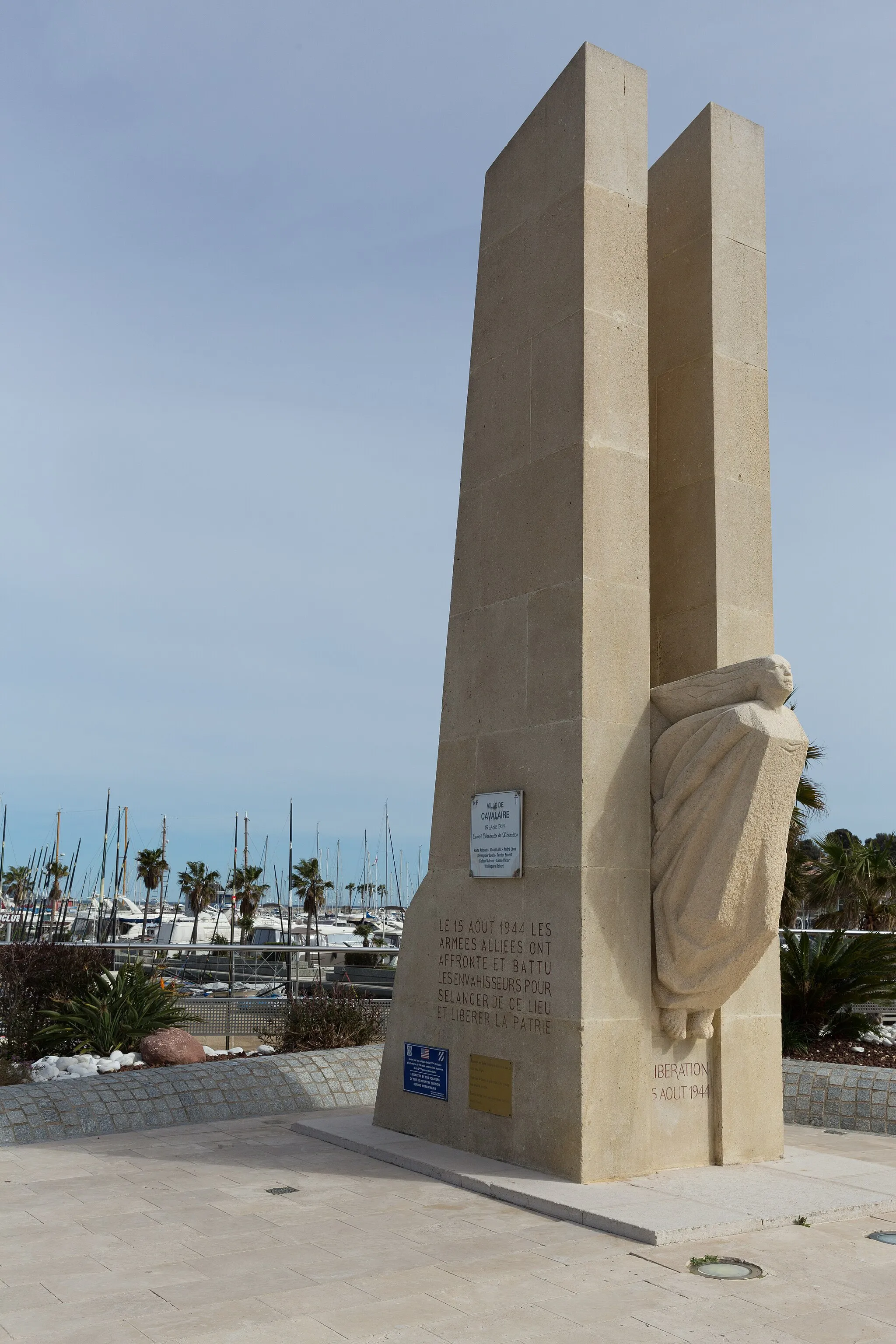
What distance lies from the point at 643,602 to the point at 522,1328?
16.4 feet

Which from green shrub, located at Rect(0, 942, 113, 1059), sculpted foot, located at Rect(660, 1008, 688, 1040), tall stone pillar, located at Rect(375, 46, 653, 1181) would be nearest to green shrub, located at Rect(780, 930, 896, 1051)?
sculpted foot, located at Rect(660, 1008, 688, 1040)

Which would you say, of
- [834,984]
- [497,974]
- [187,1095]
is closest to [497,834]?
[497,974]

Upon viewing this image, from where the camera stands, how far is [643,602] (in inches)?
343

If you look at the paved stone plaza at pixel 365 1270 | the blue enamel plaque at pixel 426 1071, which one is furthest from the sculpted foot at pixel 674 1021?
the blue enamel plaque at pixel 426 1071

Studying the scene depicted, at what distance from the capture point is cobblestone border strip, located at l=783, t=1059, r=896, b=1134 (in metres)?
10.5

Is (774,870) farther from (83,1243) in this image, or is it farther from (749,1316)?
(83,1243)

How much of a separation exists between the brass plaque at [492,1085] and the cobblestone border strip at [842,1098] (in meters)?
3.74

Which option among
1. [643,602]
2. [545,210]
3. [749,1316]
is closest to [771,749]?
[643,602]

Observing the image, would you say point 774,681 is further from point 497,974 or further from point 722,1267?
point 722,1267

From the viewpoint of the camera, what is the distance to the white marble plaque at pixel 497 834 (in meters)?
8.66

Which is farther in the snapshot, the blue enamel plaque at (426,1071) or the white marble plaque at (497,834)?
the blue enamel plaque at (426,1071)

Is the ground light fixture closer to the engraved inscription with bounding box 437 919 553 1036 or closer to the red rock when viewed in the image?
the engraved inscription with bounding box 437 919 553 1036

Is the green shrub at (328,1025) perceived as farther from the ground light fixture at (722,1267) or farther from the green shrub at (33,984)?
the ground light fixture at (722,1267)

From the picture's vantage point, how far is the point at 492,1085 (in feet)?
28.2
